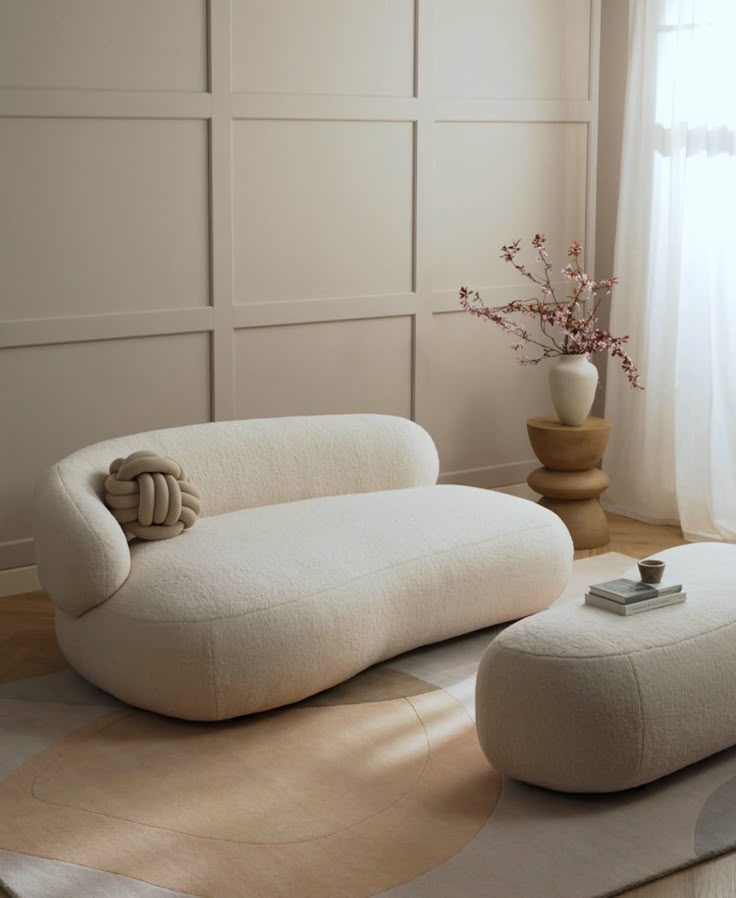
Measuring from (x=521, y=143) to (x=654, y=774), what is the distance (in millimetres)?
3038

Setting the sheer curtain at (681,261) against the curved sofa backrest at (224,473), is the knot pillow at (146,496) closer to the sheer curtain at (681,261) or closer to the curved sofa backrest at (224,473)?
the curved sofa backrest at (224,473)

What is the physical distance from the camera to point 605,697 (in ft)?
8.37

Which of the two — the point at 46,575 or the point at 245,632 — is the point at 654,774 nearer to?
the point at 245,632

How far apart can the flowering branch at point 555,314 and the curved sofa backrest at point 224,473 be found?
33.3 inches

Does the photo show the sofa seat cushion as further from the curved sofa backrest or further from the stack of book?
the stack of book

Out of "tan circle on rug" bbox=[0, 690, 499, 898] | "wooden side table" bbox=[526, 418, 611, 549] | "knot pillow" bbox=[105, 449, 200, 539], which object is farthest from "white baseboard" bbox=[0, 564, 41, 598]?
"wooden side table" bbox=[526, 418, 611, 549]

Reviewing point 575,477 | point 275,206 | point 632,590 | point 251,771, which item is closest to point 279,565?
point 251,771

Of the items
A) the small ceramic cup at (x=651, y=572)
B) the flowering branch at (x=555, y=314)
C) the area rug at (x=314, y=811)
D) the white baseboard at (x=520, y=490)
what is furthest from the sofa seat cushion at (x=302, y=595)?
Answer: the white baseboard at (x=520, y=490)

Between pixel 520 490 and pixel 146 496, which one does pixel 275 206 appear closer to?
pixel 146 496

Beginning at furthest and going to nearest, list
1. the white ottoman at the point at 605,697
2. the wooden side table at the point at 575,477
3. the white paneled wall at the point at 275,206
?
the wooden side table at the point at 575,477 → the white paneled wall at the point at 275,206 → the white ottoman at the point at 605,697

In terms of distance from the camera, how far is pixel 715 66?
15.0 ft

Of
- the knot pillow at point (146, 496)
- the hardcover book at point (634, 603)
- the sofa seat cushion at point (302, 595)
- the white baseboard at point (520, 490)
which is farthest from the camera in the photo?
the white baseboard at point (520, 490)

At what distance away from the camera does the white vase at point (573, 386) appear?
15.1 feet

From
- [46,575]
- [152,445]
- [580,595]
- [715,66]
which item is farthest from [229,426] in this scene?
[715,66]
